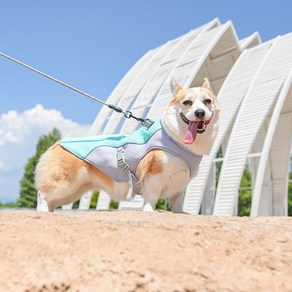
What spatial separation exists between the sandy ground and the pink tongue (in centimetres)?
130

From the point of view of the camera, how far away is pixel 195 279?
2307 mm

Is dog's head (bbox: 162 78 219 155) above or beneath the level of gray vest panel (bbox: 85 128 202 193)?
above

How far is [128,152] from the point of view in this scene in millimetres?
4633

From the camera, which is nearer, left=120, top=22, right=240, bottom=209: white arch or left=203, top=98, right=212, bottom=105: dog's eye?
left=203, top=98, right=212, bottom=105: dog's eye

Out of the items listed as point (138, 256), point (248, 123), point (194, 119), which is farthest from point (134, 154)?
point (248, 123)

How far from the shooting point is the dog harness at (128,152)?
14.9 ft

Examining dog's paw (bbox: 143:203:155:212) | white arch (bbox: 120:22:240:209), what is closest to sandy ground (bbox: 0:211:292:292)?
dog's paw (bbox: 143:203:155:212)

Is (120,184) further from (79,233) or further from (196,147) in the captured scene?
(79,233)

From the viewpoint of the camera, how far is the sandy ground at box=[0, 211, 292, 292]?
229cm

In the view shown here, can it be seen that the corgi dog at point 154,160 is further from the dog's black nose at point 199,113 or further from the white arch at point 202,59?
the white arch at point 202,59

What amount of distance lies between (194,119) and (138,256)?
2116mm

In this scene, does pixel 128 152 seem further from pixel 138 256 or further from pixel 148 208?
pixel 138 256

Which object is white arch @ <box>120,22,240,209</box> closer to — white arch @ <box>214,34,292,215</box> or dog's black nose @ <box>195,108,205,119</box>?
white arch @ <box>214,34,292,215</box>

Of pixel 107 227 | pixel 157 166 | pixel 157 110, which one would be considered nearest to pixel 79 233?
pixel 107 227
